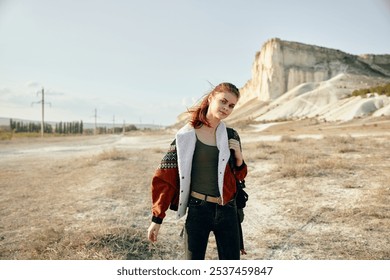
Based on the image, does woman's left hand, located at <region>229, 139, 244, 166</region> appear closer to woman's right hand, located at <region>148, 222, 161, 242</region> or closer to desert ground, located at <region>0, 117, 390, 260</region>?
woman's right hand, located at <region>148, 222, 161, 242</region>

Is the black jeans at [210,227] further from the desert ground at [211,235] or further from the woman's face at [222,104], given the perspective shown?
the desert ground at [211,235]

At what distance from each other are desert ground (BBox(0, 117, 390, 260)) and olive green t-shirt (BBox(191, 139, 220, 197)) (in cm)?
176

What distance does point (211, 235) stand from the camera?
4.55 meters

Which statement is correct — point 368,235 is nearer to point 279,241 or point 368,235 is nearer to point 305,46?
point 279,241

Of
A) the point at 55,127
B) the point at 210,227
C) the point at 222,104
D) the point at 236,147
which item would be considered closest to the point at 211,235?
the point at 210,227

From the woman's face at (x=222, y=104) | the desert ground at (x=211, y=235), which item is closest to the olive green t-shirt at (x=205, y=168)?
the woman's face at (x=222, y=104)

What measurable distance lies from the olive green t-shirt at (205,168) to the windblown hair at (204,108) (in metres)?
0.14

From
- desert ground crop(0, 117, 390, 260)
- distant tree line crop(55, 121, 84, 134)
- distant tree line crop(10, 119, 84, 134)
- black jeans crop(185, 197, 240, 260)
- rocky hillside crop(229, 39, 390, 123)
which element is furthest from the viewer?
rocky hillside crop(229, 39, 390, 123)

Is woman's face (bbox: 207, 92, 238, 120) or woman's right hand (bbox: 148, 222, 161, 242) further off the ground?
woman's face (bbox: 207, 92, 238, 120)

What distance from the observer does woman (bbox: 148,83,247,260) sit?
7.39 feet

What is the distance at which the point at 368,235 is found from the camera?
13.6 feet

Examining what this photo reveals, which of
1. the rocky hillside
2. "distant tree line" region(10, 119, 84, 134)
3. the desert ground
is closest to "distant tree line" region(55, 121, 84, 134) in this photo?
"distant tree line" region(10, 119, 84, 134)

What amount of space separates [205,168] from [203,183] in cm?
10

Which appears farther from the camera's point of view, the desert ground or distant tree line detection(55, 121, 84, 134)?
distant tree line detection(55, 121, 84, 134)
